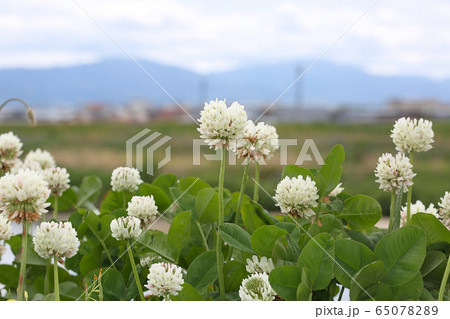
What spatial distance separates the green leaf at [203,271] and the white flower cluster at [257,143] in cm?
10

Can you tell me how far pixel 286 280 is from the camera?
38 centimetres

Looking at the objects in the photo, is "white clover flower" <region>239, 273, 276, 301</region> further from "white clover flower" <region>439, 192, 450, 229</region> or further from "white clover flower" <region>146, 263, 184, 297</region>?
"white clover flower" <region>439, 192, 450, 229</region>

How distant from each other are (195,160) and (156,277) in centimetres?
26

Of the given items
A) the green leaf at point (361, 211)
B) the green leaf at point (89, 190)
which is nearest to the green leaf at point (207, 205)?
the green leaf at point (361, 211)

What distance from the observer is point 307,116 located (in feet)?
30.5

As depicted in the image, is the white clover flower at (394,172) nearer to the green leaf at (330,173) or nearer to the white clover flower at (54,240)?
the green leaf at (330,173)

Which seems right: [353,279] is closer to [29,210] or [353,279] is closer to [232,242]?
[232,242]

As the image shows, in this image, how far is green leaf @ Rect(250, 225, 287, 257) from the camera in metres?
0.40

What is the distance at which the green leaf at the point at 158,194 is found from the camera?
58cm

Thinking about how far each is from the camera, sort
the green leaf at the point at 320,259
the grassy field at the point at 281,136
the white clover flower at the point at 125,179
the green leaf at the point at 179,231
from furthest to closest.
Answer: the grassy field at the point at 281,136 → the white clover flower at the point at 125,179 → the green leaf at the point at 179,231 → the green leaf at the point at 320,259

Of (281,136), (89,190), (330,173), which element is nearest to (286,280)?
(330,173)

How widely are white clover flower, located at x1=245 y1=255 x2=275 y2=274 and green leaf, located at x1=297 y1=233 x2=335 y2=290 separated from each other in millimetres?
55
